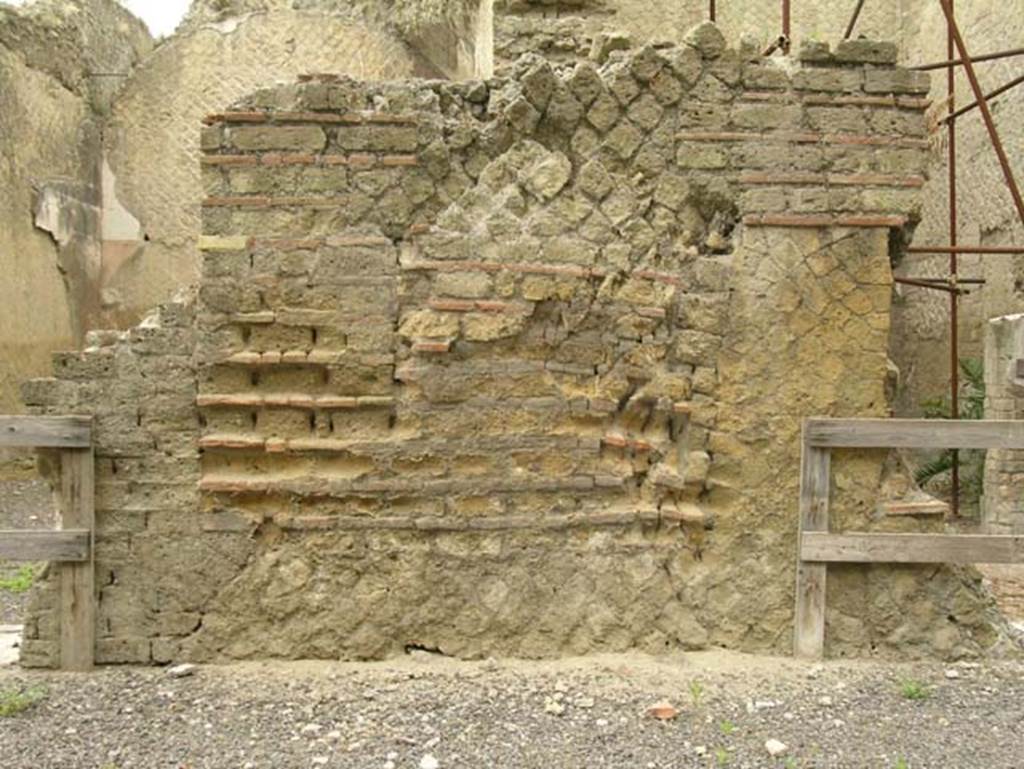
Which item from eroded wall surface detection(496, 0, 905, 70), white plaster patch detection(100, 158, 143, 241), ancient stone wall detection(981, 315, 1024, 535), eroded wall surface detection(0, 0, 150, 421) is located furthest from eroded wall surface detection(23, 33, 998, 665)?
white plaster patch detection(100, 158, 143, 241)

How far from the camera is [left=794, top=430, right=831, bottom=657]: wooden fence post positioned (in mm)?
4195

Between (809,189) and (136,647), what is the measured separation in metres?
3.69

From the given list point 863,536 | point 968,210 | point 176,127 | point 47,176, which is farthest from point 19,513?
point 968,210

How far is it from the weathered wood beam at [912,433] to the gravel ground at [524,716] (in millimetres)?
1021

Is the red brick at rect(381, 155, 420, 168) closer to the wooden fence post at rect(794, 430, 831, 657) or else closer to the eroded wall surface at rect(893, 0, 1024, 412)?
the wooden fence post at rect(794, 430, 831, 657)

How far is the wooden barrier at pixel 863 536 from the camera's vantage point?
4121 millimetres

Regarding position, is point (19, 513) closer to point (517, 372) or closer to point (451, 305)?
point (451, 305)

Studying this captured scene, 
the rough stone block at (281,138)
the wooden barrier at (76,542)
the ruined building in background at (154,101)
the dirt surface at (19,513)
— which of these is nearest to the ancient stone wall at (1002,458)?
the rough stone block at (281,138)

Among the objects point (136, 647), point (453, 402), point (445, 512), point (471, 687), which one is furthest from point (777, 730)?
point (136, 647)

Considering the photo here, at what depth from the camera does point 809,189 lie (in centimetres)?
422

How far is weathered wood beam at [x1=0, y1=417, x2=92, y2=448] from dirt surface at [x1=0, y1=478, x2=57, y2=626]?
216 cm

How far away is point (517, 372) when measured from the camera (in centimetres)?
418

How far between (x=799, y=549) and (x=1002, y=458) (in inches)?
176

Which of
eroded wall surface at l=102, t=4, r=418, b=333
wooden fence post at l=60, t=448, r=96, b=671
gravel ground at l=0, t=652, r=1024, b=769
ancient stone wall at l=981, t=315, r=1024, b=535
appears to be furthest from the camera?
eroded wall surface at l=102, t=4, r=418, b=333
